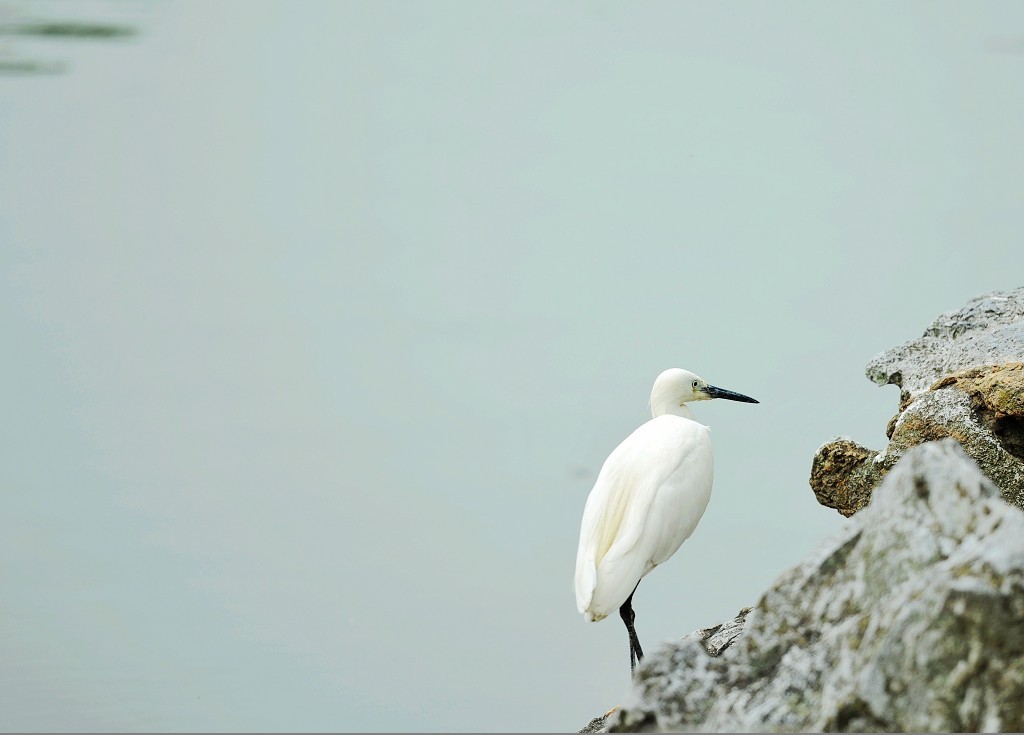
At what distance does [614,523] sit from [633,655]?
2.05 ft

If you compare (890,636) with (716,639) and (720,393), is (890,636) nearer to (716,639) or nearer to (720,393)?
(716,639)

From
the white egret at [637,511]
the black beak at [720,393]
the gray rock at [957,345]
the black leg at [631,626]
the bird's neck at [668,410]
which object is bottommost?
the black leg at [631,626]

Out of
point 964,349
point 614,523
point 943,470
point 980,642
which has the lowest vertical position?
point 980,642

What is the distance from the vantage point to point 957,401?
13.1 ft

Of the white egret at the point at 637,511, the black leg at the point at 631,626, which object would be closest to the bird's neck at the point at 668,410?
the white egret at the point at 637,511

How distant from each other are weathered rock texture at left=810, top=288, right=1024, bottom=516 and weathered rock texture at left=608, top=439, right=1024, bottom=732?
1.57 meters

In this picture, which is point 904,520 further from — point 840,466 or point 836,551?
point 840,466

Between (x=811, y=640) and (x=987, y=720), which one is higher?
(x=811, y=640)

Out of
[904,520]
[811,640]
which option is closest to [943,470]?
[904,520]

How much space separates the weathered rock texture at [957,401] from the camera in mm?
3916

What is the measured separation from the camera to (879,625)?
221 cm

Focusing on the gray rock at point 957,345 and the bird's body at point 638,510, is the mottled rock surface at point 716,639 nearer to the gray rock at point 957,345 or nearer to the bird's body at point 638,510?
the bird's body at point 638,510

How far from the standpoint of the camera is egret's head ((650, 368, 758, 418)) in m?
5.75

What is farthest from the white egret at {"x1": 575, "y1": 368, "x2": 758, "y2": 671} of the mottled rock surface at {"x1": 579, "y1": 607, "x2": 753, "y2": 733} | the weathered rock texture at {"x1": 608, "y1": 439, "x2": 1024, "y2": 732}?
the weathered rock texture at {"x1": 608, "y1": 439, "x2": 1024, "y2": 732}
